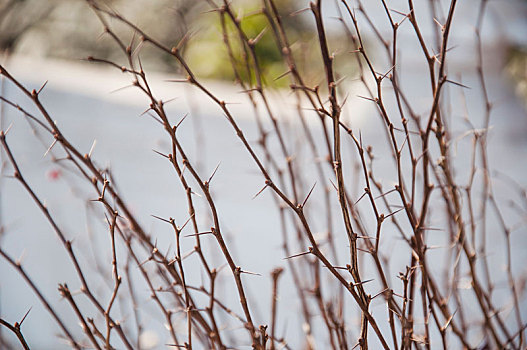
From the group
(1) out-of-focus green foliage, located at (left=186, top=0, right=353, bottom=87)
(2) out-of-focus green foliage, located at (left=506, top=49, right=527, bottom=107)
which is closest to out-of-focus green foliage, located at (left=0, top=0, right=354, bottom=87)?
(1) out-of-focus green foliage, located at (left=186, top=0, right=353, bottom=87)

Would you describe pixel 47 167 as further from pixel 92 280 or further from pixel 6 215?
pixel 92 280

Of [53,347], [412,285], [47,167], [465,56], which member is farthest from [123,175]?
[412,285]

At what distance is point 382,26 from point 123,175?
2.13 ft

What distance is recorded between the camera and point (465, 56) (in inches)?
53.9

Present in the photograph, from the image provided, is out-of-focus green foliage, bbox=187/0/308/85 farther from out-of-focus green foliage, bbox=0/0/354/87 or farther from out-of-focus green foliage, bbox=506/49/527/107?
out-of-focus green foliage, bbox=506/49/527/107

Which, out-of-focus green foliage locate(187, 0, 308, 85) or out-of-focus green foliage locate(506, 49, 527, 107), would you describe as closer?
out-of-focus green foliage locate(506, 49, 527, 107)

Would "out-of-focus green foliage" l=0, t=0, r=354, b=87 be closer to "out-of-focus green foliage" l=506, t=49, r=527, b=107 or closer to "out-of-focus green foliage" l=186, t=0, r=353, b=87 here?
"out-of-focus green foliage" l=186, t=0, r=353, b=87

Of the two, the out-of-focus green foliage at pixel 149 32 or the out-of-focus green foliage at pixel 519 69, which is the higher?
the out-of-focus green foliage at pixel 149 32

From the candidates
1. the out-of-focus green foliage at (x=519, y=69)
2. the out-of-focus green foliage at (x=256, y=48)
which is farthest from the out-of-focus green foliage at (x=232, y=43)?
the out-of-focus green foliage at (x=519, y=69)

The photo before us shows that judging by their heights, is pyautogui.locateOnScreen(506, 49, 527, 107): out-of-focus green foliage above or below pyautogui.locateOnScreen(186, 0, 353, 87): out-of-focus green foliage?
below

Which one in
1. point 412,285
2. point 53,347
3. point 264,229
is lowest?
point 412,285

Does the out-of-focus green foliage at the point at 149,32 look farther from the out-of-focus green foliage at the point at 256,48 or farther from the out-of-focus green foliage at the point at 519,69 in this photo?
the out-of-focus green foliage at the point at 519,69

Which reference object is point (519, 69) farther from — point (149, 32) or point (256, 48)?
point (149, 32)

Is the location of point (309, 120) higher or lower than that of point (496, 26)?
lower
